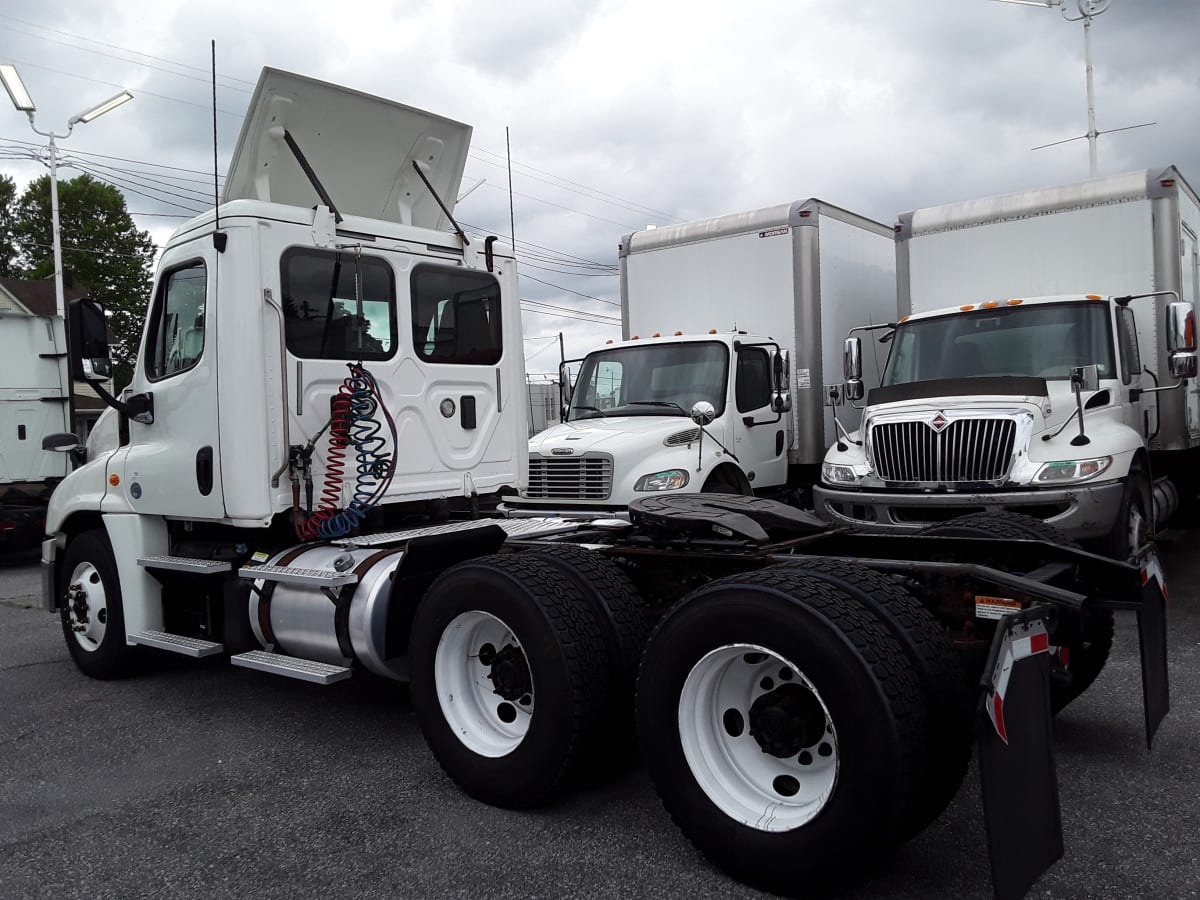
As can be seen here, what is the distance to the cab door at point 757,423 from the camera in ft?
30.4

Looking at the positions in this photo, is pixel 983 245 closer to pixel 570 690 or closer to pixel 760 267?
pixel 760 267

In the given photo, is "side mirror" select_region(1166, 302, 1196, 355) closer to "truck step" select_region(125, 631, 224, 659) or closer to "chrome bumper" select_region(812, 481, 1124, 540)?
"chrome bumper" select_region(812, 481, 1124, 540)

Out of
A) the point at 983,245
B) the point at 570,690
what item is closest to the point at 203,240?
the point at 570,690

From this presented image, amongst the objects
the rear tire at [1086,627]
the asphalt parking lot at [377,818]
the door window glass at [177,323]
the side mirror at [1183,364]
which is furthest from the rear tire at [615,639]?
the side mirror at [1183,364]

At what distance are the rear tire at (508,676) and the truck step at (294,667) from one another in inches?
23.2

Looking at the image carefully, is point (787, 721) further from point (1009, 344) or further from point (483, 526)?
point (1009, 344)

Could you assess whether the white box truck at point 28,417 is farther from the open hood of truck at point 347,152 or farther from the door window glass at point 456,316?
the door window glass at point 456,316

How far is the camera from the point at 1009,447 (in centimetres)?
696

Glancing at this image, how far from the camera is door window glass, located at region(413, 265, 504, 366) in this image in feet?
19.1

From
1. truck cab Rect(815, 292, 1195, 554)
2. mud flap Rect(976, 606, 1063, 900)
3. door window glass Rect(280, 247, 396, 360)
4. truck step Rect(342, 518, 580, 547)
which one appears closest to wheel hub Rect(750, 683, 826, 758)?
mud flap Rect(976, 606, 1063, 900)

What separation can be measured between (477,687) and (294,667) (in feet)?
3.77

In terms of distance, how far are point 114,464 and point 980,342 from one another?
22.1ft

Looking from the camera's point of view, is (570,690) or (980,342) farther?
(980,342)

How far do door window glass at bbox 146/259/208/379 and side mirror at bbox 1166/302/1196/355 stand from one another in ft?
23.6
